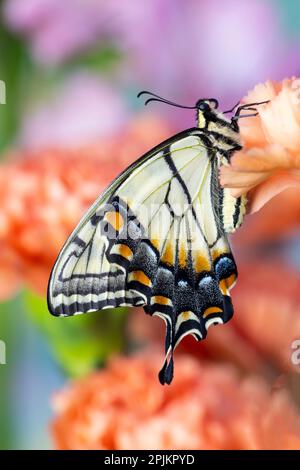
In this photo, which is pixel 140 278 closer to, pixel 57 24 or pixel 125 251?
pixel 125 251

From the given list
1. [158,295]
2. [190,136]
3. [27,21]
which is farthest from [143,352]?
[27,21]

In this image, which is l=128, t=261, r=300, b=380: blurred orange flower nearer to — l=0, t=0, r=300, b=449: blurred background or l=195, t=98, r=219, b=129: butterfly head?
l=0, t=0, r=300, b=449: blurred background

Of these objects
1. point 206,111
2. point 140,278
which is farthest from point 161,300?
point 206,111

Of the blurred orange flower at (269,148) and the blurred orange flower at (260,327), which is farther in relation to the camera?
the blurred orange flower at (260,327)

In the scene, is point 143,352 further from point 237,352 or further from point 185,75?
point 185,75

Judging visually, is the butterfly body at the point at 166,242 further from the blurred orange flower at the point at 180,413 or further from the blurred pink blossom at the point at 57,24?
the blurred pink blossom at the point at 57,24

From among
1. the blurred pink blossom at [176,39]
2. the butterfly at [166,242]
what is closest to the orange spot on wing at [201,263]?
the butterfly at [166,242]
